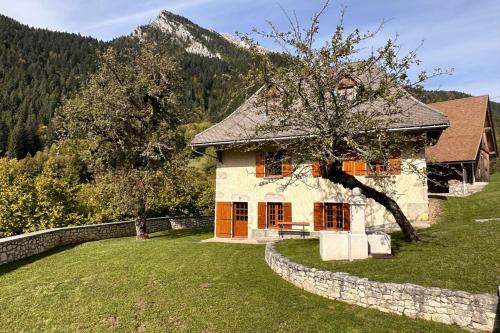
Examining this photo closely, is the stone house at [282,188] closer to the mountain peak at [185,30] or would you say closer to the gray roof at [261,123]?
the gray roof at [261,123]

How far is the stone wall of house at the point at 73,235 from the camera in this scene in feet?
53.1

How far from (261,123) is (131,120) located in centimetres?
715

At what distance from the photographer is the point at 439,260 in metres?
10.8

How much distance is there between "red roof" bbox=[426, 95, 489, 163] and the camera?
25.9m

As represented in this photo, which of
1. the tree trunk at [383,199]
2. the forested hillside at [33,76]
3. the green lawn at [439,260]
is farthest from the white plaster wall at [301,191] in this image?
the forested hillside at [33,76]

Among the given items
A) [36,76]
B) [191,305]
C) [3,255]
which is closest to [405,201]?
[191,305]

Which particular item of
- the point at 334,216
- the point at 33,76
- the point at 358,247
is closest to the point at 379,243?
the point at 358,247

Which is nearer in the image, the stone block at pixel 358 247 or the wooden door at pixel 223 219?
the stone block at pixel 358 247

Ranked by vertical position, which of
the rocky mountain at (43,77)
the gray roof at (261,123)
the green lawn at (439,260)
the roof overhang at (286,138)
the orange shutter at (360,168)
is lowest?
the green lawn at (439,260)

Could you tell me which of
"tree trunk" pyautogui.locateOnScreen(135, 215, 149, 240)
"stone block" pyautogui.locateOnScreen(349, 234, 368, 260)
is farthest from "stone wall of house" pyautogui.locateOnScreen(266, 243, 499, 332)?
"tree trunk" pyautogui.locateOnScreen(135, 215, 149, 240)

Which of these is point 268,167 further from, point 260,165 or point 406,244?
point 406,244

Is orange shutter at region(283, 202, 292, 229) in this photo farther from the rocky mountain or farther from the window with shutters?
the rocky mountain

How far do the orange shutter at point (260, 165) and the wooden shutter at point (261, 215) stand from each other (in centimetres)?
157

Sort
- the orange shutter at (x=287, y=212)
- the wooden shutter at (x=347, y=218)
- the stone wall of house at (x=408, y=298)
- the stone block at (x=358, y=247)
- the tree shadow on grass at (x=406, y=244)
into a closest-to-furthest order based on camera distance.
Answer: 1. the stone wall of house at (x=408, y=298)
2. the stone block at (x=358, y=247)
3. the tree shadow on grass at (x=406, y=244)
4. the wooden shutter at (x=347, y=218)
5. the orange shutter at (x=287, y=212)
